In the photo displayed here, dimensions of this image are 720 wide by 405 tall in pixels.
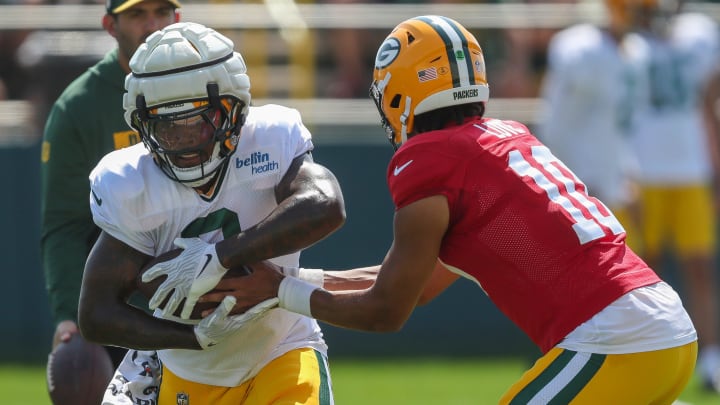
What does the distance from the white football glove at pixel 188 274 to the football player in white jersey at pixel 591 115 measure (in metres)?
4.57

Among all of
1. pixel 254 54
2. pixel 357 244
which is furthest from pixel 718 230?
pixel 254 54

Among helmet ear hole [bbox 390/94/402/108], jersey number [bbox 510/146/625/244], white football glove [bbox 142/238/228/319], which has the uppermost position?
helmet ear hole [bbox 390/94/402/108]

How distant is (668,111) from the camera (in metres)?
8.45

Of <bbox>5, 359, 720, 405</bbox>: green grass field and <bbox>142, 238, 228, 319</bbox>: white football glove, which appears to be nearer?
<bbox>142, 238, 228, 319</bbox>: white football glove

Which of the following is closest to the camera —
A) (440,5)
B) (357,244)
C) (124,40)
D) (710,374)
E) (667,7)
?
(124,40)

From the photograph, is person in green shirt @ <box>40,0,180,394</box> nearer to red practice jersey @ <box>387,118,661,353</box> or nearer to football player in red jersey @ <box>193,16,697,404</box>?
football player in red jersey @ <box>193,16,697,404</box>

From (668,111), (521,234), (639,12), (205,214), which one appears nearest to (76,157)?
(205,214)

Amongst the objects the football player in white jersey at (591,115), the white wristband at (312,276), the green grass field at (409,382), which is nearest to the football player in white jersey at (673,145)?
the football player in white jersey at (591,115)

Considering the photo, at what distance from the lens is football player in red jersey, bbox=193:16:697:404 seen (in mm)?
3582

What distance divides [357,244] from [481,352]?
1.21 metres

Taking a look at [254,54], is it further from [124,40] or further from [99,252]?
[99,252]

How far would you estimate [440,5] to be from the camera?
971 centimetres

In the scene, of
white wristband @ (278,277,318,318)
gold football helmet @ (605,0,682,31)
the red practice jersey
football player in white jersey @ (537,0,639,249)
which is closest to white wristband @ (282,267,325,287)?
white wristband @ (278,277,318,318)

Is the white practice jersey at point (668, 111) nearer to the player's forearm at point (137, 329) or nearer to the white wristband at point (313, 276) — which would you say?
the white wristband at point (313, 276)
